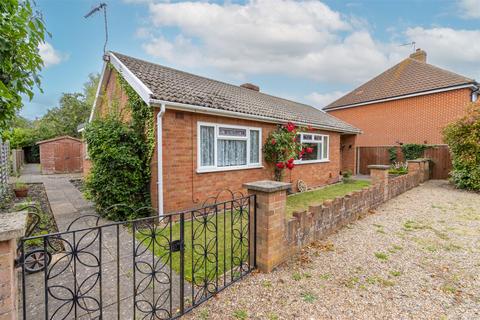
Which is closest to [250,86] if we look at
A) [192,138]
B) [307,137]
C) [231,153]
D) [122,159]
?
[307,137]

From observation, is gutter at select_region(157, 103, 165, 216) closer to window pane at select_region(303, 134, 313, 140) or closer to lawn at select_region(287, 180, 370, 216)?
lawn at select_region(287, 180, 370, 216)

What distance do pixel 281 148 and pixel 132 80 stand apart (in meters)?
5.13

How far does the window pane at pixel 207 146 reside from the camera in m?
6.83

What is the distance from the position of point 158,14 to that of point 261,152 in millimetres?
6779

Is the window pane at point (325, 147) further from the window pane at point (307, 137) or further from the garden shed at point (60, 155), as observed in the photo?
the garden shed at point (60, 155)

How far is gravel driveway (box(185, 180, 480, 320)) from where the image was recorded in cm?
277

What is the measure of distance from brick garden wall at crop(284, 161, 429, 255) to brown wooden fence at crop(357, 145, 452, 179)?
7.13m

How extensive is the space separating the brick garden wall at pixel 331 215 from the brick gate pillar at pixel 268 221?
0.35m

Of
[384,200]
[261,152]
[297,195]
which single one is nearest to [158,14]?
[261,152]

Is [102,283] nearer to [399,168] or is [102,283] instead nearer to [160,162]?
[160,162]

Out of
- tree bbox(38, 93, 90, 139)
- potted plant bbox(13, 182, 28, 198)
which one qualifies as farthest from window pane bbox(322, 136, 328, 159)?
tree bbox(38, 93, 90, 139)

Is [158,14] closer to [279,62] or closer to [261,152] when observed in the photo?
[261,152]

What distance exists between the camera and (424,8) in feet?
36.8

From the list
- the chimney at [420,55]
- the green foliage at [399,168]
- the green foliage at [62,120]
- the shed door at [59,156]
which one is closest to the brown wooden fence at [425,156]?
the green foliage at [399,168]
